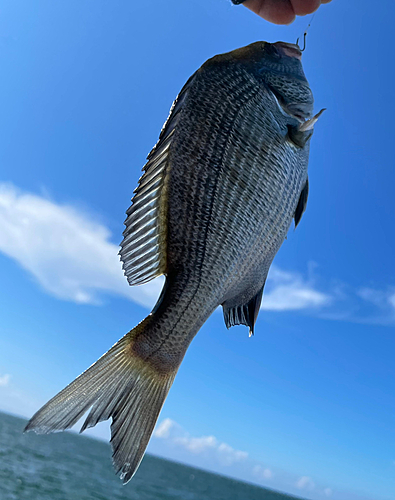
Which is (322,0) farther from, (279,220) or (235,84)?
(279,220)

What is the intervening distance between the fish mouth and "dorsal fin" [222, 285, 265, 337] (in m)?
1.22

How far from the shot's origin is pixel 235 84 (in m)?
1.86

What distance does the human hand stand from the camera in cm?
199

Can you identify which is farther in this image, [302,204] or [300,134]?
[302,204]

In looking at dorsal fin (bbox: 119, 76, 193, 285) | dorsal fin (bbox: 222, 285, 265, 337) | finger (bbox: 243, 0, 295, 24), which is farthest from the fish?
finger (bbox: 243, 0, 295, 24)

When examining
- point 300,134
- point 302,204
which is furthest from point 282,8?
point 302,204

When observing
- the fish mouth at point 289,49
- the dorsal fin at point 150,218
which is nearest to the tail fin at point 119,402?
the dorsal fin at point 150,218

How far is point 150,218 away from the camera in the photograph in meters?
1.78

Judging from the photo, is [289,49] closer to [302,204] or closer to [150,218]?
[302,204]

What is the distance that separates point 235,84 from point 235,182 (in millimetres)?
455

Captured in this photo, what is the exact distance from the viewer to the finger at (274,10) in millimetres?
2004

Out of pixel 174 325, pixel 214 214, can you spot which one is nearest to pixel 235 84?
pixel 214 214

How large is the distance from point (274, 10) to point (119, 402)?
6.07 ft

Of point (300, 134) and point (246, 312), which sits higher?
point (300, 134)
